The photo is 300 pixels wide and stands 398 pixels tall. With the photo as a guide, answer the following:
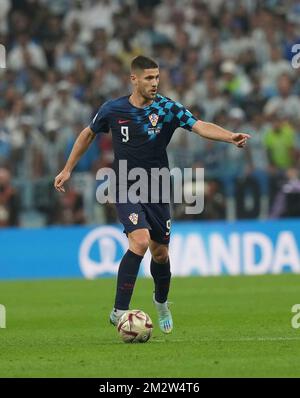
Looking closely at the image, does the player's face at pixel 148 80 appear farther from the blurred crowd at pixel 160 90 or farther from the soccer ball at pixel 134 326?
the blurred crowd at pixel 160 90

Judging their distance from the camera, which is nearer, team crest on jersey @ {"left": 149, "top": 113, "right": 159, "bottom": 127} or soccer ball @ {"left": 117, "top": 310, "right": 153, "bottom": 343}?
soccer ball @ {"left": 117, "top": 310, "right": 153, "bottom": 343}

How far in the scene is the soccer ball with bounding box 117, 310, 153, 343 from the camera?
1044 centimetres

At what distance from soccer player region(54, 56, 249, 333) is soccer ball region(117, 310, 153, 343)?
23 centimetres

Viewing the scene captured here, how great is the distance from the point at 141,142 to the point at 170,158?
29.3 feet

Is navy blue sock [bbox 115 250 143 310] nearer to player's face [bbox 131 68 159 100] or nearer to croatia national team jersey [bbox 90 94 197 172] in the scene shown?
croatia national team jersey [bbox 90 94 197 172]

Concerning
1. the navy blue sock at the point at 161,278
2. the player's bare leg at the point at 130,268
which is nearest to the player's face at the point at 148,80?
the player's bare leg at the point at 130,268

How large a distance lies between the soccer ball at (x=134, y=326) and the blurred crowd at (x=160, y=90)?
31.5ft

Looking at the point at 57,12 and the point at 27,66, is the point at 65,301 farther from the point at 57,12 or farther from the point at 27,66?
the point at 57,12

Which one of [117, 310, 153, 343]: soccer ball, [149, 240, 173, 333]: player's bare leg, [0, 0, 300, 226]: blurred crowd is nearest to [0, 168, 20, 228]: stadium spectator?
[0, 0, 300, 226]: blurred crowd

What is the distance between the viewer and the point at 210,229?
20344 millimetres

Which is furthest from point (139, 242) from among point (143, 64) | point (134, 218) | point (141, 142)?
point (143, 64)

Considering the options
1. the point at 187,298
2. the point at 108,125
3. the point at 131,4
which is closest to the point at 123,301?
the point at 108,125

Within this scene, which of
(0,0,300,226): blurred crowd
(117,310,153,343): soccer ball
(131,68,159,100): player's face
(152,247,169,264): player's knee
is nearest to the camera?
(117,310,153,343): soccer ball

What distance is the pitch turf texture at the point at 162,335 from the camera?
880 cm
